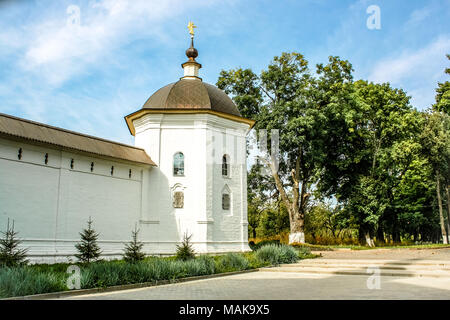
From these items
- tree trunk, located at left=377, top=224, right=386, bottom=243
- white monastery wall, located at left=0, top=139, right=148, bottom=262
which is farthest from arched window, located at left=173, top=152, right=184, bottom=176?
tree trunk, located at left=377, top=224, right=386, bottom=243

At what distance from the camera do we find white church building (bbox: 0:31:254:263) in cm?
1441

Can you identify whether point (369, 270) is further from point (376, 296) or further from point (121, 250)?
point (121, 250)

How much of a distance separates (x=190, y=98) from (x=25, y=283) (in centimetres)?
1443

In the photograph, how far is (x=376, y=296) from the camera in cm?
823

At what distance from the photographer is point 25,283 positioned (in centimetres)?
827

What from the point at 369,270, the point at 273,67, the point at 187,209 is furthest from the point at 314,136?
the point at 369,270

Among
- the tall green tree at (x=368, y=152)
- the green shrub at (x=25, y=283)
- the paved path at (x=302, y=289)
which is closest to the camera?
the green shrub at (x=25, y=283)

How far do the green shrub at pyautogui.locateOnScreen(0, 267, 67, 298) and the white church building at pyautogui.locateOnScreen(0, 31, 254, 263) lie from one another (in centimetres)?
568

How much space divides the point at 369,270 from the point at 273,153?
17.2 m

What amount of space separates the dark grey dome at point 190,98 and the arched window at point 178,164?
258 cm

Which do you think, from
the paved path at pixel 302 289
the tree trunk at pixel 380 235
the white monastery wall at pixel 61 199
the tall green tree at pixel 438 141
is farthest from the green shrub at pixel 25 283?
the tree trunk at pixel 380 235

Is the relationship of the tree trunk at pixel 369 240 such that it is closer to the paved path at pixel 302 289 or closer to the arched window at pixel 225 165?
the arched window at pixel 225 165

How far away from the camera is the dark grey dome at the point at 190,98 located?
822 inches

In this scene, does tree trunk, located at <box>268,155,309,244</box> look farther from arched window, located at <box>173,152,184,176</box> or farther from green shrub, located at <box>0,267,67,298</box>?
green shrub, located at <box>0,267,67,298</box>
